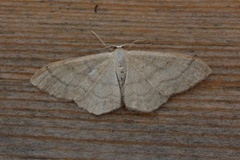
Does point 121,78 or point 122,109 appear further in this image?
point 121,78

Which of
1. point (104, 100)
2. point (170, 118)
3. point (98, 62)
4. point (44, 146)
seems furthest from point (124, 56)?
point (44, 146)

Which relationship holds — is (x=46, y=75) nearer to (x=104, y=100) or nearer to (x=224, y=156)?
(x=104, y=100)

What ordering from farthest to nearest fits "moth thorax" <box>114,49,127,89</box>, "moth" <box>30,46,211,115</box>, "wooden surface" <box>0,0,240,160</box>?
"moth thorax" <box>114,49,127,89</box> < "moth" <box>30,46,211,115</box> < "wooden surface" <box>0,0,240,160</box>

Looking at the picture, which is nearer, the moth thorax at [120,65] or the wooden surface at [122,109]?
the wooden surface at [122,109]

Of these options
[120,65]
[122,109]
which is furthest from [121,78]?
[122,109]

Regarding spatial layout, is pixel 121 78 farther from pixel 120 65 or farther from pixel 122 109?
pixel 122 109
